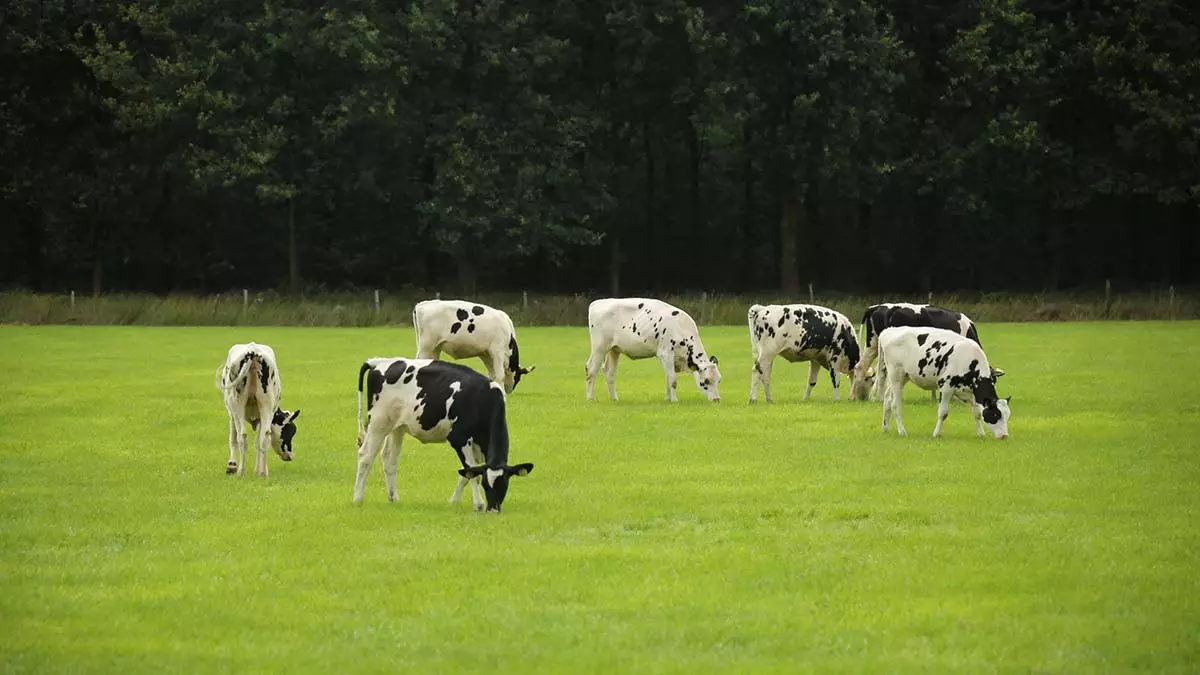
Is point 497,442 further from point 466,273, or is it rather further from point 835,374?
point 466,273

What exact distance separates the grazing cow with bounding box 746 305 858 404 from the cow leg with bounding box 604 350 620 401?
88.1 inches

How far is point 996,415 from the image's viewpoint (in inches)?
842

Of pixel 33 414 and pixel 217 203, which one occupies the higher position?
pixel 217 203

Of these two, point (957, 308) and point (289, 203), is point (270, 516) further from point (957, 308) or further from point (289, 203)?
point (289, 203)

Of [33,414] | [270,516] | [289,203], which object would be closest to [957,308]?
[289,203]

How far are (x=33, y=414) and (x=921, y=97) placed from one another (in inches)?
2034

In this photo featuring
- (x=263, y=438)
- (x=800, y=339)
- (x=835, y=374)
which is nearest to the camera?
(x=263, y=438)

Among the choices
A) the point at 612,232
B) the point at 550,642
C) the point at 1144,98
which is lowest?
the point at 550,642

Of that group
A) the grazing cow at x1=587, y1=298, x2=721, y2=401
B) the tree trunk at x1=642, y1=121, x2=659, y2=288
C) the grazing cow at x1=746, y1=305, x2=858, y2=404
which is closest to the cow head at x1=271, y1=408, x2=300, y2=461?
the grazing cow at x1=587, y1=298, x2=721, y2=401

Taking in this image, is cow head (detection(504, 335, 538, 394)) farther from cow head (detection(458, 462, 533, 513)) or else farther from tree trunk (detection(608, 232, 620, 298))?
tree trunk (detection(608, 232, 620, 298))

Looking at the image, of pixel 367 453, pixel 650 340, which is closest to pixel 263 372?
pixel 367 453

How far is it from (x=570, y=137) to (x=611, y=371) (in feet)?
140

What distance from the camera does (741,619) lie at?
11.4 metres

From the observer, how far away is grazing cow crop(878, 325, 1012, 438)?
21.4m
